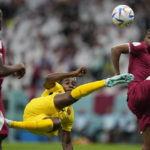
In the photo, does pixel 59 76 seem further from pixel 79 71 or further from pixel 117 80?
pixel 117 80

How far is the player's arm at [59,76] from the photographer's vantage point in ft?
21.4

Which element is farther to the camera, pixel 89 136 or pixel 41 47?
pixel 41 47

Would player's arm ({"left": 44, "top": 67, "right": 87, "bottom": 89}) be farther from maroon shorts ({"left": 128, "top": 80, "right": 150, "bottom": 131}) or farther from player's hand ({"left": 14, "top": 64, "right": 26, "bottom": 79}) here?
player's hand ({"left": 14, "top": 64, "right": 26, "bottom": 79})

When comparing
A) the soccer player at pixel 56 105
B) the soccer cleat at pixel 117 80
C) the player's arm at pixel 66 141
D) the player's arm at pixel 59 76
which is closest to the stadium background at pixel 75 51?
the player's arm at pixel 66 141

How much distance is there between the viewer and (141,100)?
607 cm

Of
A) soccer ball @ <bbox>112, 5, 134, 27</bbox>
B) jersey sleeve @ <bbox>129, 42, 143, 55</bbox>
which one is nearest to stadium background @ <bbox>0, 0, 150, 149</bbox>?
soccer ball @ <bbox>112, 5, 134, 27</bbox>

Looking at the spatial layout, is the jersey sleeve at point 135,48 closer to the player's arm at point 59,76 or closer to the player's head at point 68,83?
the player's arm at point 59,76

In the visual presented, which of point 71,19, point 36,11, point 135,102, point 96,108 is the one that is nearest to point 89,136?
point 96,108

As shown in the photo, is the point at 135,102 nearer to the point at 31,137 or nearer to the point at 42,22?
the point at 31,137

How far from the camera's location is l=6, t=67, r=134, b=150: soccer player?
239 inches

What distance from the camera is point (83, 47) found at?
53.0 ft

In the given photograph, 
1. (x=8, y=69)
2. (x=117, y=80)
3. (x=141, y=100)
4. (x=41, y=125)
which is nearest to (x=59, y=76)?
(x=41, y=125)

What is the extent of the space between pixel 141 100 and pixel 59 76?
1383 millimetres

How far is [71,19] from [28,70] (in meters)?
2.53
